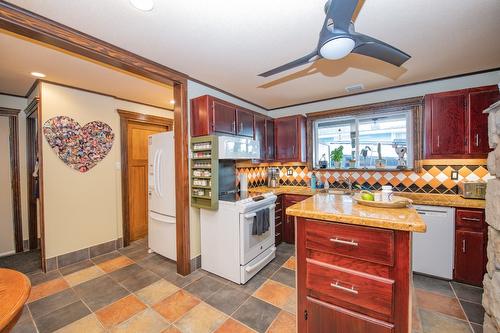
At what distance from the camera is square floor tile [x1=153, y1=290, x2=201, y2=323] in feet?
6.41

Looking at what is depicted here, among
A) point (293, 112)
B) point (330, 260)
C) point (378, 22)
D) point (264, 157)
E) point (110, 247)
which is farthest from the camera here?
point (293, 112)

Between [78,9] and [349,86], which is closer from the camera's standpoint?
[78,9]

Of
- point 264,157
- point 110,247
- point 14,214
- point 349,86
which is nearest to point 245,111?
point 264,157

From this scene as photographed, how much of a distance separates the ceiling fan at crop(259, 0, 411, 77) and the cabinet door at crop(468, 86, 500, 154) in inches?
73.9

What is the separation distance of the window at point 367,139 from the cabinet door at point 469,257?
1.09 metres

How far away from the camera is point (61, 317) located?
6.31 ft

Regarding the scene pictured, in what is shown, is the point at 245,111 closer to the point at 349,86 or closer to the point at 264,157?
the point at 264,157

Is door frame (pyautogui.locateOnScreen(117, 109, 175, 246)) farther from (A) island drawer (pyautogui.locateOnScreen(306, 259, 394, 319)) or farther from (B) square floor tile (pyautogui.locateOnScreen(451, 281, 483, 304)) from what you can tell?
(B) square floor tile (pyautogui.locateOnScreen(451, 281, 483, 304))

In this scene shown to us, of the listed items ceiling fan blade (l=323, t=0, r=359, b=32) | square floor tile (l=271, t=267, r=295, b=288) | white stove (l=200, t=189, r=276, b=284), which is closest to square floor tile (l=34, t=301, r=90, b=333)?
white stove (l=200, t=189, r=276, b=284)

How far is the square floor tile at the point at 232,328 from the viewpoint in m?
1.76

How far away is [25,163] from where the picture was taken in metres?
3.31

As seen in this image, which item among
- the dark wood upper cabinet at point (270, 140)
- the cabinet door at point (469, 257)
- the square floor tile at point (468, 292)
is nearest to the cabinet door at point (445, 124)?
the cabinet door at point (469, 257)

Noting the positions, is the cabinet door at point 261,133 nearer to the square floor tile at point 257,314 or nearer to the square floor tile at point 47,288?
the square floor tile at point 257,314

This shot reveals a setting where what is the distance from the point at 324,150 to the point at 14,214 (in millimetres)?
5092
